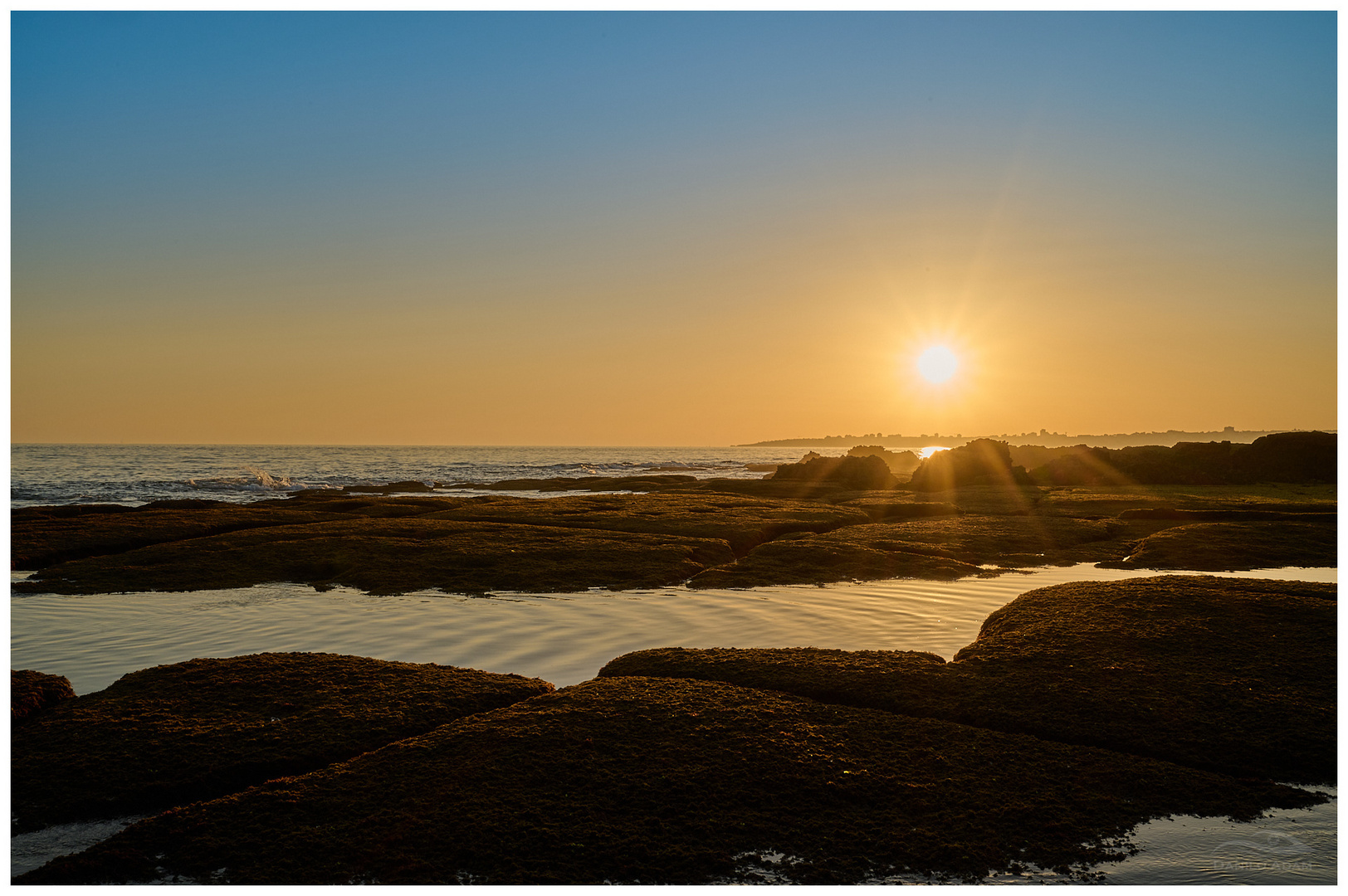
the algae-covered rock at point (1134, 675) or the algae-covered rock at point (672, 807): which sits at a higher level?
the algae-covered rock at point (1134, 675)

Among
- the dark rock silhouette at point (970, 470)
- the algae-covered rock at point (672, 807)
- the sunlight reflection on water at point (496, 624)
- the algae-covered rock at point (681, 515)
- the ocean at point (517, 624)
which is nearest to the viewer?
the algae-covered rock at point (672, 807)

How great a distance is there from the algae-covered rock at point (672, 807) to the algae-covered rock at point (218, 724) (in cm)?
50

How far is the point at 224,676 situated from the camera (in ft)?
24.7

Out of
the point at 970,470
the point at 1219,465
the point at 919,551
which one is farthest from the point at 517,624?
the point at 1219,465

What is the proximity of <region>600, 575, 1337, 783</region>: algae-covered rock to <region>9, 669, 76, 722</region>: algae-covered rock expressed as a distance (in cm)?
504

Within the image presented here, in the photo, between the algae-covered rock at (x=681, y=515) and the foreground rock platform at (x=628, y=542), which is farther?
the algae-covered rock at (x=681, y=515)

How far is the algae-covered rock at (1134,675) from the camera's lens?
618 centimetres

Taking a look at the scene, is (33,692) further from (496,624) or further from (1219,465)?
(1219,465)

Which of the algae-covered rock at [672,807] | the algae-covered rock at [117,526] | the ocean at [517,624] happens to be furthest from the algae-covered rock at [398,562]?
the algae-covered rock at [672,807]

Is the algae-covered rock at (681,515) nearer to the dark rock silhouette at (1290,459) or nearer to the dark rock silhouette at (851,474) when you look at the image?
the dark rock silhouette at (851,474)

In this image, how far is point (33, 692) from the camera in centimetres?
719

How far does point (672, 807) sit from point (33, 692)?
6.11 m

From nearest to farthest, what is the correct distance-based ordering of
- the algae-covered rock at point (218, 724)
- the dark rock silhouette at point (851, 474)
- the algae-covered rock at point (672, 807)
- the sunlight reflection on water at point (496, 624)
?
the algae-covered rock at point (672, 807) < the algae-covered rock at point (218, 724) < the sunlight reflection on water at point (496, 624) < the dark rock silhouette at point (851, 474)

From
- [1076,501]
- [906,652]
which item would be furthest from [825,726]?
[1076,501]
